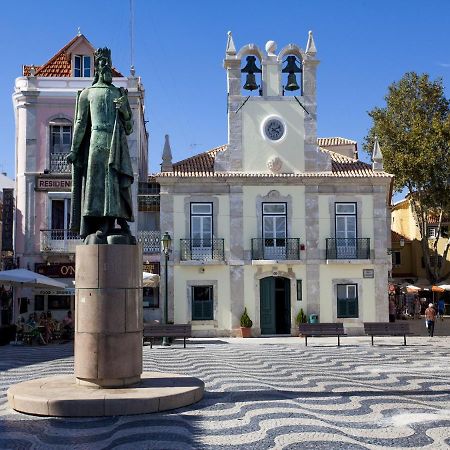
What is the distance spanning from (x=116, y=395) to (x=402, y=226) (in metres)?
41.6

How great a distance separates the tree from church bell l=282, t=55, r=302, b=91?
9.99 m

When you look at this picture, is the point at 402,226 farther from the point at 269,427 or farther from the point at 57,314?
the point at 269,427

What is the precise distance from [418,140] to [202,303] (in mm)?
15207

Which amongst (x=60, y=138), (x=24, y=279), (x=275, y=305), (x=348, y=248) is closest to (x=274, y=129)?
(x=348, y=248)

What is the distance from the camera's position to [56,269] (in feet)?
82.2

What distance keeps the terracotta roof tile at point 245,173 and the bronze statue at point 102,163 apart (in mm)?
14447

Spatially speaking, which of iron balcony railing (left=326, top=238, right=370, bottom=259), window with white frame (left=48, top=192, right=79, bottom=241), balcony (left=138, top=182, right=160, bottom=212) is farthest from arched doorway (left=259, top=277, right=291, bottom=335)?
window with white frame (left=48, top=192, right=79, bottom=241)

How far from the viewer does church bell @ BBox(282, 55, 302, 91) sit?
25547 millimetres

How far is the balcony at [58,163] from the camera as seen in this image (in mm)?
25281

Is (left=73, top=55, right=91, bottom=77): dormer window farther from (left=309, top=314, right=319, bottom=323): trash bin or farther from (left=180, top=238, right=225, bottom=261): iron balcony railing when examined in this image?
(left=309, top=314, right=319, bottom=323): trash bin

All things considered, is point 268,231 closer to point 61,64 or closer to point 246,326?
point 246,326

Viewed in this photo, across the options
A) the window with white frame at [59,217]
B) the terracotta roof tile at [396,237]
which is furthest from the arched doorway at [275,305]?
the terracotta roof tile at [396,237]

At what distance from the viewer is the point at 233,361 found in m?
15.7

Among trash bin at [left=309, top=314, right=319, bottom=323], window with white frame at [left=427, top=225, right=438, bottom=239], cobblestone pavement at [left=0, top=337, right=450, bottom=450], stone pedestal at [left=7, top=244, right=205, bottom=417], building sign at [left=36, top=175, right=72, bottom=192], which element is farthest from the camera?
window with white frame at [left=427, top=225, right=438, bottom=239]
